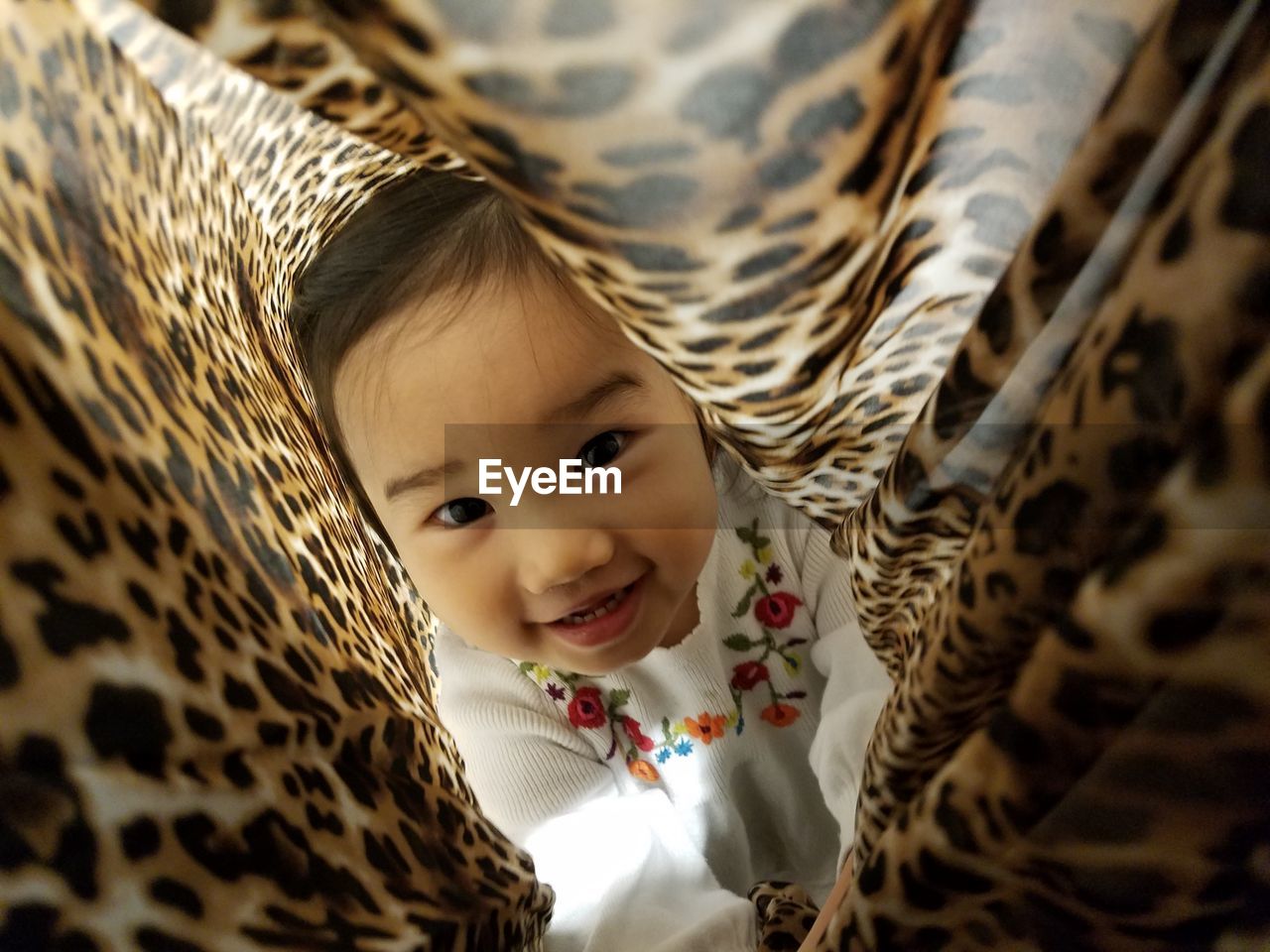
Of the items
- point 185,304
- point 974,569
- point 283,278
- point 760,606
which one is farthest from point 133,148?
point 760,606

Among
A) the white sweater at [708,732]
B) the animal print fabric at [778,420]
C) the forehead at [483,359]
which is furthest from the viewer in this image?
the white sweater at [708,732]

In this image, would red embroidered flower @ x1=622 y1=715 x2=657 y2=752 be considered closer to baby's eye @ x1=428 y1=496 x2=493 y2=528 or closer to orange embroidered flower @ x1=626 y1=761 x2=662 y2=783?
orange embroidered flower @ x1=626 y1=761 x2=662 y2=783

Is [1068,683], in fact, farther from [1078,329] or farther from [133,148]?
[133,148]

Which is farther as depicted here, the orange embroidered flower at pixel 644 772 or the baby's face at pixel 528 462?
the orange embroidered flower at pixel 644 772

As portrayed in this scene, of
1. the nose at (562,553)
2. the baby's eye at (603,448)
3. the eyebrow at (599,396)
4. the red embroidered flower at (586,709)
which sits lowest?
the red embroidered flower at (586,709)

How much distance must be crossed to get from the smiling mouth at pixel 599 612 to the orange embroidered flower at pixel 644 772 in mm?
211

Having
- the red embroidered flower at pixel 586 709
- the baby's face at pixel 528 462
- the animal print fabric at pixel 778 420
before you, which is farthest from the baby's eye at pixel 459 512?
the red embroidered flower at pixel 586 709

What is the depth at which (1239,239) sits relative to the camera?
136 mm

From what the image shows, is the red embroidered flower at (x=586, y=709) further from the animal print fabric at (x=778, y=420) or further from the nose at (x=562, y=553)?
the animal print fabric at (x=778, y=420)

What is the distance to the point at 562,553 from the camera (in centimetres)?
43

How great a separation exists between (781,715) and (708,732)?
8 centimetres

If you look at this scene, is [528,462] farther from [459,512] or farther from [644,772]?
[644,772]

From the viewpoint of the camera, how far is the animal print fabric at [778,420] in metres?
0.15

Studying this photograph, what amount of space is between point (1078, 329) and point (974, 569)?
7 cm
